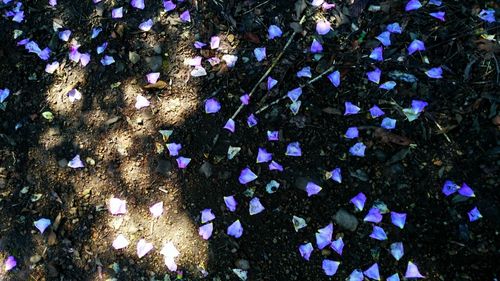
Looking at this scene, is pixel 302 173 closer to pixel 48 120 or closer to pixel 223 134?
pixel 223 134

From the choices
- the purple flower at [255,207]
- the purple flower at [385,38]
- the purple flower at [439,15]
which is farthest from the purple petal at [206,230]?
the purple flower at [439,15]

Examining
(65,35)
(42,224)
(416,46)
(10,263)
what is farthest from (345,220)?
(65,35)

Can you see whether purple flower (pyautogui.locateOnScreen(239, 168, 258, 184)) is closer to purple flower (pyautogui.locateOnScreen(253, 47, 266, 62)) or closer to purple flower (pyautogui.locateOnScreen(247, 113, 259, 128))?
purple flower (pyautogui.locateOnScreen(247, 113, 259, 128))

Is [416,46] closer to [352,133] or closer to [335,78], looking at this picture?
[335,78]

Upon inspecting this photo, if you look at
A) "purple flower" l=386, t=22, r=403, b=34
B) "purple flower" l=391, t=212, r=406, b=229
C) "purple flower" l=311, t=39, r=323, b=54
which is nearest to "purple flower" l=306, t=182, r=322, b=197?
"purple flower" l=391, t=212, r=406, b=229

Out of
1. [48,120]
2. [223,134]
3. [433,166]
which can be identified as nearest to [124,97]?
[48,120]
